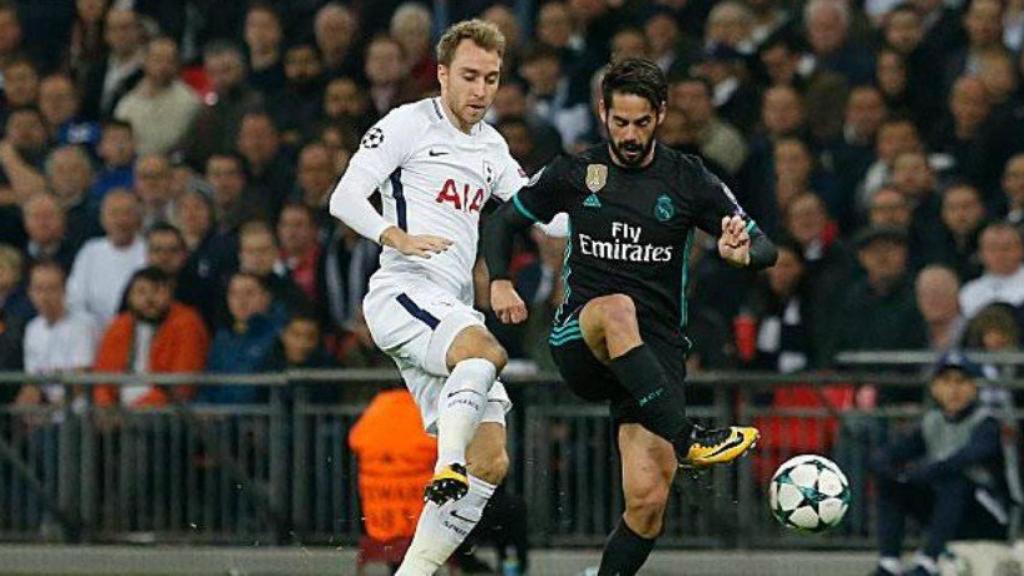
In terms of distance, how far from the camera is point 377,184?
1230 centimetres

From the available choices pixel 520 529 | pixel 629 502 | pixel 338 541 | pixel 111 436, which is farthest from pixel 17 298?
pixel 629 502

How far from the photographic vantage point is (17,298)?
18547mm

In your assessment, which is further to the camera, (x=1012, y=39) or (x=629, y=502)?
(x=1012, y=39)

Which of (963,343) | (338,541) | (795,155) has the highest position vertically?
(795,155)

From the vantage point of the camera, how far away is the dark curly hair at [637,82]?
39.0 feet

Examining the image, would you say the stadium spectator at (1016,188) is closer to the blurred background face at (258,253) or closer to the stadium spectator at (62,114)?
the blurred background face at (258,253)

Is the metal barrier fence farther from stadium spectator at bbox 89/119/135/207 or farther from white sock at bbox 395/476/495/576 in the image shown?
white sock at bbox 395/476/495/576

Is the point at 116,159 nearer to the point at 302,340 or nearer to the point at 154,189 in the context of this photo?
the point at 154,189

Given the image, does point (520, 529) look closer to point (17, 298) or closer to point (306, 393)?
point (306, 393)

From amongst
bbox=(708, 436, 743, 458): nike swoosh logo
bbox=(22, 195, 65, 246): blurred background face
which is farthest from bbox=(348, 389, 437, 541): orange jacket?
bbox=(22, 195, 65, 246): blurred background face

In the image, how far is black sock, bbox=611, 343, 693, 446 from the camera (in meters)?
11.8

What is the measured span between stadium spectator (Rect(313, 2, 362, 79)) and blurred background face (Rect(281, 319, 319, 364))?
2.90 m

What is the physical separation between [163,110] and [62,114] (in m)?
0.82

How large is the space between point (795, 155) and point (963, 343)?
185cm
